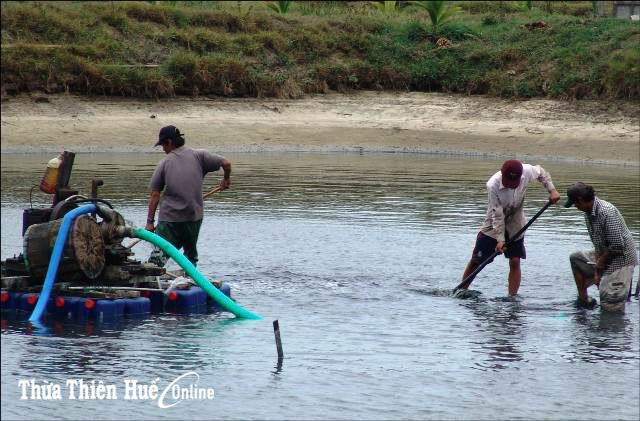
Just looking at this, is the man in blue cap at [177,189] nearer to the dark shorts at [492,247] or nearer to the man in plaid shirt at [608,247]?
the dark shorts at [492,247]

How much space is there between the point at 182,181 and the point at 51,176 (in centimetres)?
112

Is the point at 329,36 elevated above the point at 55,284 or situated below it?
above

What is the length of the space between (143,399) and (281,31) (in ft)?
81.8

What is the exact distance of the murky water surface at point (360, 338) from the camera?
303 inches

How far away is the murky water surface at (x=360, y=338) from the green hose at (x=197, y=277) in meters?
0.14

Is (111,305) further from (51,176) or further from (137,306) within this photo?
(51,176)

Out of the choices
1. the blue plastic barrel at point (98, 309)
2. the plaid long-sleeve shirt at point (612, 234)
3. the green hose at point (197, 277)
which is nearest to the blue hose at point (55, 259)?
the blue plastic barrel at point (98, 309)

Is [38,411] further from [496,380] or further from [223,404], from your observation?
[496,380]

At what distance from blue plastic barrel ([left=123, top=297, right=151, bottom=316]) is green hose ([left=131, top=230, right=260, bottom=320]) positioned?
0.42 m

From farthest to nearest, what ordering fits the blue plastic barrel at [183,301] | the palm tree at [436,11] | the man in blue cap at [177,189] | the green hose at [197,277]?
the palm tree at [436,11], the man in blue cap at [177,189], the blue plastic barrel at [183,301], the green hose at [197,277]

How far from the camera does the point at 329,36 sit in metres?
31.7

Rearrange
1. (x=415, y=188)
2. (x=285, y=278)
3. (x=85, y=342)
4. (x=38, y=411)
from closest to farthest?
(x=38, y=411) < (x=85, y=342) < (x=285, y=278) < (x=415, y=188)

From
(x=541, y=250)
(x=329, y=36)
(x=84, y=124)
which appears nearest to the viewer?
(x=541, y=250)

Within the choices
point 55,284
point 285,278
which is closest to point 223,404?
point 55,284
